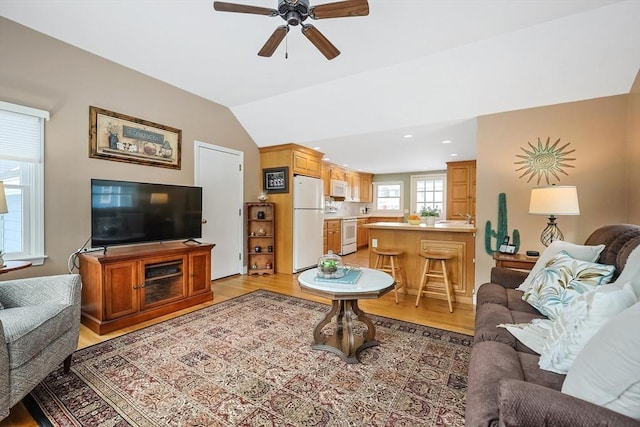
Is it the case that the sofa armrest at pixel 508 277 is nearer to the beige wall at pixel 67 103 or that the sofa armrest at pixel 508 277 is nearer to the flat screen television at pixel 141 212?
the flat screen television at pixel 141 212

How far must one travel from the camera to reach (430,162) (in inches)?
253

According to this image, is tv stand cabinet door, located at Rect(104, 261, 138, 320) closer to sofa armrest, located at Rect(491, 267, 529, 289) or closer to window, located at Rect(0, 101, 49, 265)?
window, located at Rect(0, 101, 49, 265)

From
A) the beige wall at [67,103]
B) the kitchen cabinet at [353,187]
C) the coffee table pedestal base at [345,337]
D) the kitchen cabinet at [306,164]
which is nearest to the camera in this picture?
the coffee table pedestal base at [345,337]

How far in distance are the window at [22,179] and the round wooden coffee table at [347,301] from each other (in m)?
2.51

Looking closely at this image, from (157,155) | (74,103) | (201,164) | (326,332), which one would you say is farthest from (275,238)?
(74,103)

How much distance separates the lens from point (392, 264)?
3545 millimetres

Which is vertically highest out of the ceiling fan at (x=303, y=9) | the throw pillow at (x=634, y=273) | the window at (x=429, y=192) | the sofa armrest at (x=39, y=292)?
the ceiling fan at (x=303, y=9)

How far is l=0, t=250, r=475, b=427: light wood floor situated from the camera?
238 cm

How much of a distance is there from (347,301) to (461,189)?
5121 millimetres

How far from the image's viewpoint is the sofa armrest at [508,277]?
228 centimetres

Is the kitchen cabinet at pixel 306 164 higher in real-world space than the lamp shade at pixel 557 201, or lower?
higher

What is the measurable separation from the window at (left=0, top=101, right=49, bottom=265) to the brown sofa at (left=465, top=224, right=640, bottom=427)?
355 centimetres

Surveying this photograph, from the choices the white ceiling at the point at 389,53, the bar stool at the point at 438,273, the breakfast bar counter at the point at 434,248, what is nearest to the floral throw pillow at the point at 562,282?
the bar stool at the point at 438,273

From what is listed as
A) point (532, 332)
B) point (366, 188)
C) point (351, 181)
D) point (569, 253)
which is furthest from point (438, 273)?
point (366, 188)
